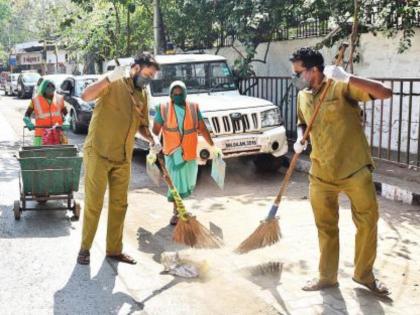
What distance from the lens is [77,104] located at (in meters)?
16.2

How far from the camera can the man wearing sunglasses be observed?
442cm

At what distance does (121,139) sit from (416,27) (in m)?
6.85

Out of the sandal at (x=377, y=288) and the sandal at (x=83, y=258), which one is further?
the sandal at (x=83, y=258)

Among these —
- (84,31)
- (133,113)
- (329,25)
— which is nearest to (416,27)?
(329,25)

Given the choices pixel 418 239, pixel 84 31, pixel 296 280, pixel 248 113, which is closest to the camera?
pixel 296 280

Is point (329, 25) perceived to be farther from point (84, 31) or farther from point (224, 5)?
point (84, 31)

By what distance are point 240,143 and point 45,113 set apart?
2.86 metres

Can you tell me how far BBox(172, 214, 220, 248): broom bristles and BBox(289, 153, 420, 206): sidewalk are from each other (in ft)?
11.5

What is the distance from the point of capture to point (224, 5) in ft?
48.4

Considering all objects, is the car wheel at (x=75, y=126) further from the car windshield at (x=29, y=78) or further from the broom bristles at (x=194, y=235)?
the car windshield at (x=29, y=78)

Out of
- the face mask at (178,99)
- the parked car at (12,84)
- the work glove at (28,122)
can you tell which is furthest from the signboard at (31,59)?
the face mask at (178,99)

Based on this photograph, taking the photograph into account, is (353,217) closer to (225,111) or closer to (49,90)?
(225,111)

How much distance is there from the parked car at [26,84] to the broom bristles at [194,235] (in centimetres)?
2966

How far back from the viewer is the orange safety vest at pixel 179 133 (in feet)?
22.3
